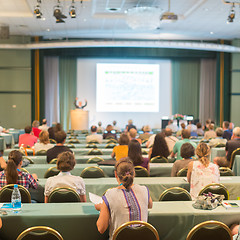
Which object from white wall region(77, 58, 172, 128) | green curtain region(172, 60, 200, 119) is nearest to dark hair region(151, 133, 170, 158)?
white wall region(77, 58, 172, 128)

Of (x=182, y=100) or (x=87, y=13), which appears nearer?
(x=87, y=13)

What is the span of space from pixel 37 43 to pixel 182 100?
8623mm

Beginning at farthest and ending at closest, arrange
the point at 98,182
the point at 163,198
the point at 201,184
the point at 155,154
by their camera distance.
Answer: the point at 155,154
the point at 98,182
the point at 201,184
the point at 163,198

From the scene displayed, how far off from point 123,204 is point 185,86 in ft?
68.7

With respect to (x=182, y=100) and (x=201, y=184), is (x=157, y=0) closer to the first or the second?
(x=182, y=100)

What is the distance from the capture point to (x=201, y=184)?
5141 millimetres

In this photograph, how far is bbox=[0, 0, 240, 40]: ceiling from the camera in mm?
15695

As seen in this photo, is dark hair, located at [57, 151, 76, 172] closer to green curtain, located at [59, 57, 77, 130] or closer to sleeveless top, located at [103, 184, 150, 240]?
sleeveless top, located at [103, 184, 150, 240]

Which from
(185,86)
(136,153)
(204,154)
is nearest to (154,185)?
(204,154)

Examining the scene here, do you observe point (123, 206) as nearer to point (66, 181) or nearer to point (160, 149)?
point (66, 181)

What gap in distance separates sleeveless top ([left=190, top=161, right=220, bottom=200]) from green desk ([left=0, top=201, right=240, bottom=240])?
1.03m

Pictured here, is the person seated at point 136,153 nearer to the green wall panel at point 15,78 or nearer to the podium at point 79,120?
the podium at point 79,120

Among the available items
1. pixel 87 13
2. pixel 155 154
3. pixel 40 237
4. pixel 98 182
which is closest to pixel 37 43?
pixel 87 13

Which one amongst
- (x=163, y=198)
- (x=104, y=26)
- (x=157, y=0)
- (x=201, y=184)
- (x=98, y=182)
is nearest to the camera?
(x=163, y=198)
